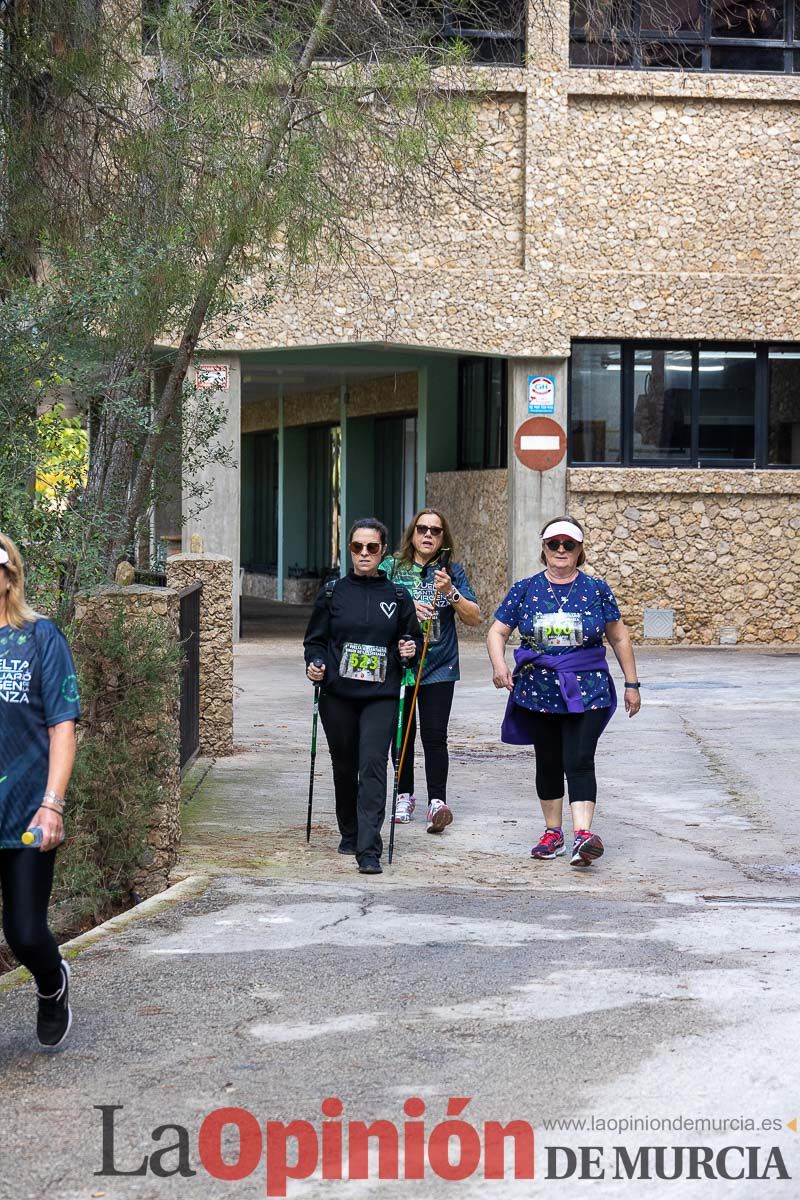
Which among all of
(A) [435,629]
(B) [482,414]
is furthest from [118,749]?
(B) [482,414]

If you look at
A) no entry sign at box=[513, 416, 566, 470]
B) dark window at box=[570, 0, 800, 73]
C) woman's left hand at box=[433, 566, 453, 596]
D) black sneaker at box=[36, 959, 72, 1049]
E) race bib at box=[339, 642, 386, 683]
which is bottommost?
black sneaker at box=[36, 959, 72, 1049]

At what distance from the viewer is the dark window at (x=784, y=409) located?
76.7 feet

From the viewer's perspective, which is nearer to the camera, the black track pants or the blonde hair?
the blonde hair

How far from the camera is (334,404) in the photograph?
3209 centimetres

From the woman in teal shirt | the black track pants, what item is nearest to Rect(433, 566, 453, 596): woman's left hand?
the woman in teal shirt

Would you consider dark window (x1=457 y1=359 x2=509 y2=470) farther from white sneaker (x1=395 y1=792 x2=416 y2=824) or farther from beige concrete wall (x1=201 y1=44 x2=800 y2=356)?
white sneaker (x1=395 y1=792 x2=416 y2=824)

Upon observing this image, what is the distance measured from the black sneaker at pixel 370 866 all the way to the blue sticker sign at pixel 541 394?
46.5 ft

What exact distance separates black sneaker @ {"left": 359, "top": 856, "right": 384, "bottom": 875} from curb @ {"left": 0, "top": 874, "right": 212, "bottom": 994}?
31.4 inches

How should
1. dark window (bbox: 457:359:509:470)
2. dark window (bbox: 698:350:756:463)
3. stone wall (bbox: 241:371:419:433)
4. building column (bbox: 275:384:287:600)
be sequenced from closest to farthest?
dark window (bbox: 698:350:756:463) → dark window (bbox: 457:359:509:470) → stone wall (bbox: 241:371:419:433) → building column (bbox: 275:384:287:600)

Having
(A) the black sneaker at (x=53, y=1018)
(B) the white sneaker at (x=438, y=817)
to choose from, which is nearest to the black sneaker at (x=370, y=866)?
(B) the white sneaker at (x=438, y=817)

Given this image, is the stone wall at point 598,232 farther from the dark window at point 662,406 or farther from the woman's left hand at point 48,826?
the woman's left hand at point 48,826

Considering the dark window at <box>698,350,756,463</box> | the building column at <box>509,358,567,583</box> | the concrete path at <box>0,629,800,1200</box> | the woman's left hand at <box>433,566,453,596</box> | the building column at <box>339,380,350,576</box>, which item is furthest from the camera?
the building column at <box>339,380,350,576</box>

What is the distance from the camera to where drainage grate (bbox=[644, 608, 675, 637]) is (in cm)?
2303

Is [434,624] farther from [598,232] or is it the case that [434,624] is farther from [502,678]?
[598,232]
